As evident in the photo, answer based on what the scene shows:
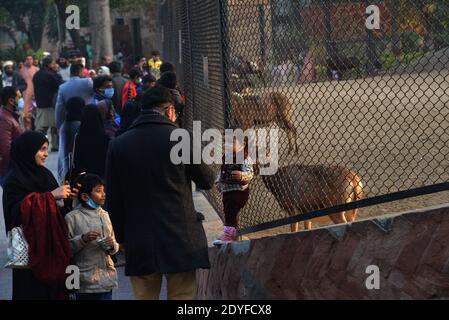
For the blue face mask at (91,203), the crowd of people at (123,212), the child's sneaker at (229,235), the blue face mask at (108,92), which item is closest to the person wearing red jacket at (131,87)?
the blue face mask at (108,92)

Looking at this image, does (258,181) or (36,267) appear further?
(258,181)

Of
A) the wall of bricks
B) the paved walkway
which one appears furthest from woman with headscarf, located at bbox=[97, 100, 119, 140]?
the wall of bricks

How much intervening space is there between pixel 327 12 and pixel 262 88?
1.91 meters

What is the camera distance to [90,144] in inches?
380

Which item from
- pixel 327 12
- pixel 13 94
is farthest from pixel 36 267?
pixel 13 94

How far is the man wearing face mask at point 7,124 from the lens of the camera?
10930 millimetres

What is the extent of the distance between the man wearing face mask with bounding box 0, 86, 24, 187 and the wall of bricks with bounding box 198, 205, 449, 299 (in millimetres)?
4802

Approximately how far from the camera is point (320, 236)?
5969 millimetres

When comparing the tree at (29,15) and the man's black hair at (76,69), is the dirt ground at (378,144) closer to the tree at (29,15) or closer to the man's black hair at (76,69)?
the man's black hair at (76,69)

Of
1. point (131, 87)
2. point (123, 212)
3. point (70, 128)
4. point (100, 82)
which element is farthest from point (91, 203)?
point (131, 87)

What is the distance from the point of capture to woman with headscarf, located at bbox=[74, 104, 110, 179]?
9633mm

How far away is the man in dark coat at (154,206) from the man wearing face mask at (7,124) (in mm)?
4957

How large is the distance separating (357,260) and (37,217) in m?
2.23
